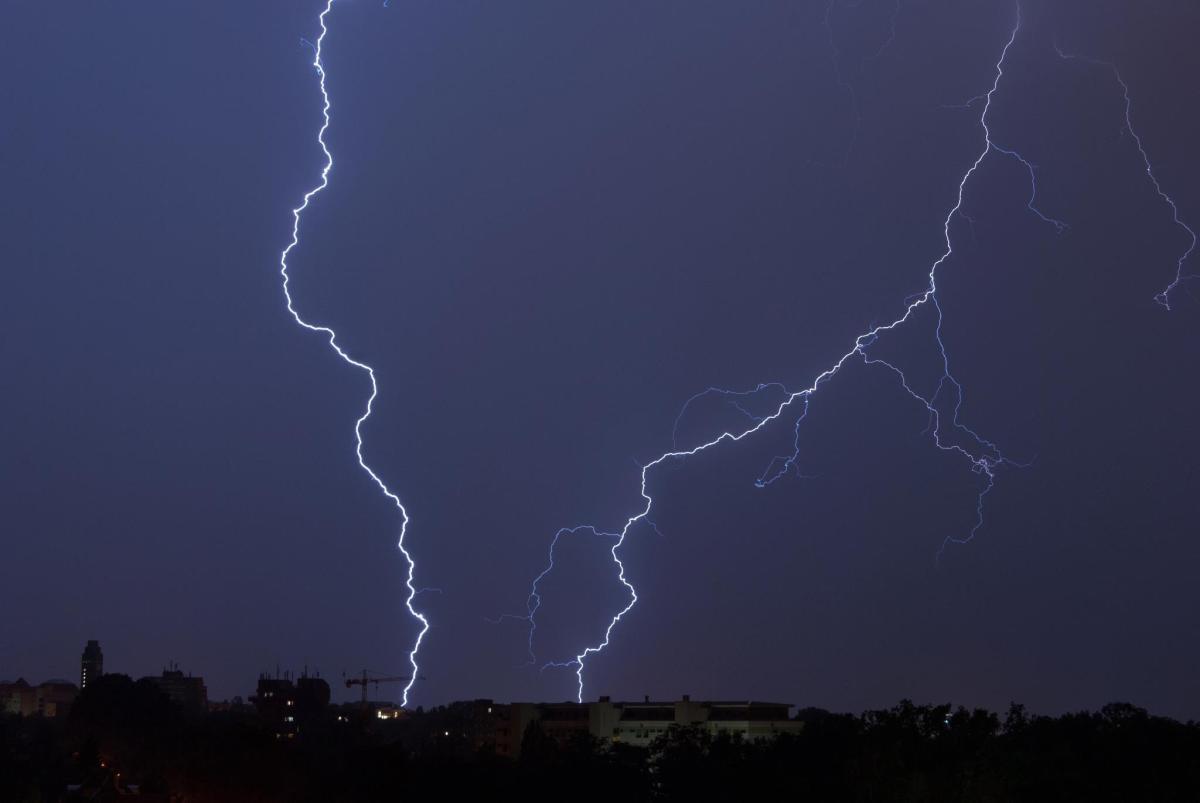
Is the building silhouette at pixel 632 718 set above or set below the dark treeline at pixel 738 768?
above

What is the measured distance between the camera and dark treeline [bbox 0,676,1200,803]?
82.3 ft

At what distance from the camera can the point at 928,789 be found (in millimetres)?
23500

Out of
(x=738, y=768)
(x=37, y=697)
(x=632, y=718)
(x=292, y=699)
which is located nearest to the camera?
(x=738, y=768)

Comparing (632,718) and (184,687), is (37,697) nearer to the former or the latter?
(184,687)

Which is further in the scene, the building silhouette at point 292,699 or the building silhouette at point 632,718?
the building silhouette at point 292,699

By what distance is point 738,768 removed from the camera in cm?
2919

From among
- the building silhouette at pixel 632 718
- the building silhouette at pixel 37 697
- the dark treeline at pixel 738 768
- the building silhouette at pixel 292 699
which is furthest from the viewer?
the building silhouette at pixel 37 697

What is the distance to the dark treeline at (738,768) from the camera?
25078 millimetres

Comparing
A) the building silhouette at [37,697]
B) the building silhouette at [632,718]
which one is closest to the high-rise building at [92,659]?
the building silhouette at [37,697]

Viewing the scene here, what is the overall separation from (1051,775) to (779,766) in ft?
16.5

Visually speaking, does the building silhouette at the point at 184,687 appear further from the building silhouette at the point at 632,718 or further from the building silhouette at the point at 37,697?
the building silhouette at the point at 632,718

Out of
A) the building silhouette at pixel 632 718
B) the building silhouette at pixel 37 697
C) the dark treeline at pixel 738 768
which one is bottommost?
the dark treeline at pixel 738 768

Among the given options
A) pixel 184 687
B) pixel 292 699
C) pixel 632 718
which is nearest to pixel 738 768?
pixel 632 718

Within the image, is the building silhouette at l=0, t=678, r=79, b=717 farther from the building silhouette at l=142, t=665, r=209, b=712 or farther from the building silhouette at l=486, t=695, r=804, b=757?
the building silhouette at l=486, t=695, r=804, b=757
